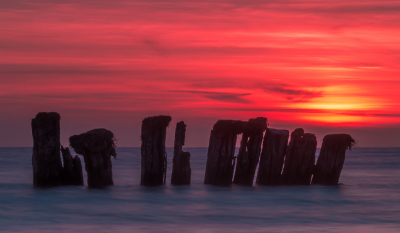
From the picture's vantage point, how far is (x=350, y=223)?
48.5 ft

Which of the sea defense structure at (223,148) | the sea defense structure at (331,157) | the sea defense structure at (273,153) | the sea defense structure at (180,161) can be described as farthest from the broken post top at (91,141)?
the sea defense structure at (331,157)

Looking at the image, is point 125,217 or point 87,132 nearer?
point 125,217

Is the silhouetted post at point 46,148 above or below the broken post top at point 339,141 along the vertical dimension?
below

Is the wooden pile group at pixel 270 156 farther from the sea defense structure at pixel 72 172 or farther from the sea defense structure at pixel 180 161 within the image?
the sea defense structure at pixel 72 172

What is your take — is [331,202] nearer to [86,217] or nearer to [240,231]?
[240,231]

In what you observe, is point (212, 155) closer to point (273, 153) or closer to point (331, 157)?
point (273, 153)

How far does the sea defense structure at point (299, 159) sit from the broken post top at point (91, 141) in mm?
6882

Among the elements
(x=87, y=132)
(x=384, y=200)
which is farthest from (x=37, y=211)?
(x=384, y=200)

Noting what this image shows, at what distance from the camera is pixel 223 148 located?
763 inches

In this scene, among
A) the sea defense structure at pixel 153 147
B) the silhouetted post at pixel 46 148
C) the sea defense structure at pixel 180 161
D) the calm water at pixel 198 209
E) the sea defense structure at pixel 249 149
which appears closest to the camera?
the calm water at pixel 198 209

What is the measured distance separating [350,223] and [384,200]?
17.7 ft

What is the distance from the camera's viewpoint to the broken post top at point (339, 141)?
20.2m

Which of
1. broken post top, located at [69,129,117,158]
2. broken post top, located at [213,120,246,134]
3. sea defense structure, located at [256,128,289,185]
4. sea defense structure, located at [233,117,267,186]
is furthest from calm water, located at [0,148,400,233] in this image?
broken post top, located at [213,120,246,134]

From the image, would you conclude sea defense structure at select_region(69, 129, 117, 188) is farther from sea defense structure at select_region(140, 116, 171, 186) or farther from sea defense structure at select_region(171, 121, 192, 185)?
sea defense structure at select_region(171, 121, 192, 185)
